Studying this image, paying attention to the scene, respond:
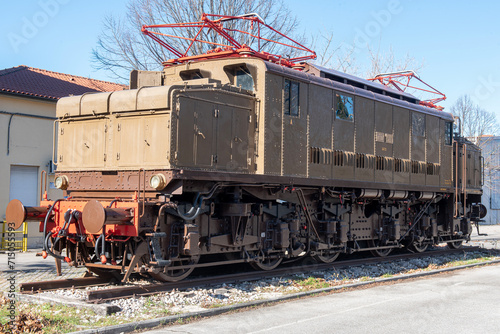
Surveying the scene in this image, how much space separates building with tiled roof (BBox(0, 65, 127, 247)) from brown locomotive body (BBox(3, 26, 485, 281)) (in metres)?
8.55

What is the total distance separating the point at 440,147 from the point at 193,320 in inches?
468

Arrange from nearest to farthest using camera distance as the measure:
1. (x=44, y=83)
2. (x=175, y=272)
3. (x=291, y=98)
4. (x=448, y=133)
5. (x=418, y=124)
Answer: (x=175, y=272), (x=291, y=98), (x=418, y=124), (x=448, y=133), (x=44, y=83)

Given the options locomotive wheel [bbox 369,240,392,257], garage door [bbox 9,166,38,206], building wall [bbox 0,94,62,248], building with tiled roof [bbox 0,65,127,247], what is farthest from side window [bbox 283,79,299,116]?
garage door [bbox 9,166,38,206]

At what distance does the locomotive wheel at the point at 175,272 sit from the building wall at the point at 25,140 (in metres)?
10.7

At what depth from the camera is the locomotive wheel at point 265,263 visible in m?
11.4

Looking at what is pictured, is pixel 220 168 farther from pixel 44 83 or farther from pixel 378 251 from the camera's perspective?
pixel 44 83

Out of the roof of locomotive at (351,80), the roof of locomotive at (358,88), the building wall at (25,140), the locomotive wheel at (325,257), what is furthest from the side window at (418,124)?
the building wall at (25,140)

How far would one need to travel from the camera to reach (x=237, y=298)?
906 centimetres

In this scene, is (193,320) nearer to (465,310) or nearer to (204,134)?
(204,134)

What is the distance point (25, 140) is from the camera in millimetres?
18750

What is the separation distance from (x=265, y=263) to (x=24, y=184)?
1118 centimetres

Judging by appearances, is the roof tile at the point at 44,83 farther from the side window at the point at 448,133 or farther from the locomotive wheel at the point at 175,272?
the side window at the point at 448,133

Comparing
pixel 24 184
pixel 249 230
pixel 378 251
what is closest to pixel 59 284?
pixel 249 230

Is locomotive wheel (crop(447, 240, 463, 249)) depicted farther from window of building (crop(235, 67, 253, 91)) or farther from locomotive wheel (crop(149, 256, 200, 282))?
locomotive wheel (crop(149, 256, 200, 282))
